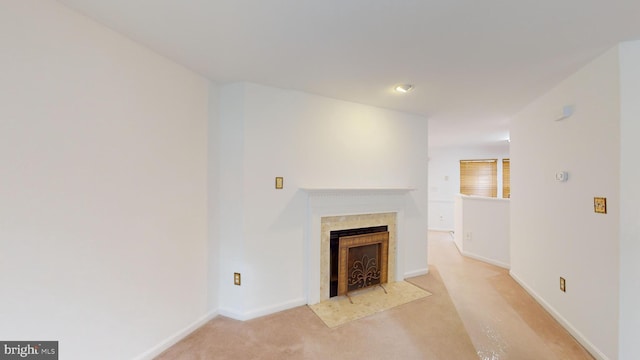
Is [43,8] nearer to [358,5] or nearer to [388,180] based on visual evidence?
[358,5]

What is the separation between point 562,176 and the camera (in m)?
2.44

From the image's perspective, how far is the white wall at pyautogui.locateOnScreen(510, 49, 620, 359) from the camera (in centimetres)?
188

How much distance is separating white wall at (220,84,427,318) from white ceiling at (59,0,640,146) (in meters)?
0.29

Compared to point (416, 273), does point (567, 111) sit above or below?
above

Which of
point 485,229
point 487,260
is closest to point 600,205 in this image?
point 485,229

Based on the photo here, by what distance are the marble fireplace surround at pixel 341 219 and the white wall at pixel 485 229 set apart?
195 centimetres

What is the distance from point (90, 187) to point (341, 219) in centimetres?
226

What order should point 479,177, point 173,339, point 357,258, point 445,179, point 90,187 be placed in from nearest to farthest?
point 90,187, point 173,339, point 357,258, point 479,177, point 445,179

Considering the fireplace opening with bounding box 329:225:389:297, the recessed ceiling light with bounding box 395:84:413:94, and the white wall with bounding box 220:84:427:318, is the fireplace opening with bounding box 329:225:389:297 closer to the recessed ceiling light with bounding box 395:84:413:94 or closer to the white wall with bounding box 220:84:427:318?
the white wall with bounding box 220:84:427:318

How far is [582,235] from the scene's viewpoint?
7.19ft

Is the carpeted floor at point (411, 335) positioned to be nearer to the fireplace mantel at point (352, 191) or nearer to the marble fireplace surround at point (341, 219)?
the marble fireplace surround at point (341, 219)

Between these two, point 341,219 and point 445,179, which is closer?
point 341,219

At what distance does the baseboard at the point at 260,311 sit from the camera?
99.0 inches

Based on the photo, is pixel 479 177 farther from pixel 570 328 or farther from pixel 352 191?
pixel 352 191
